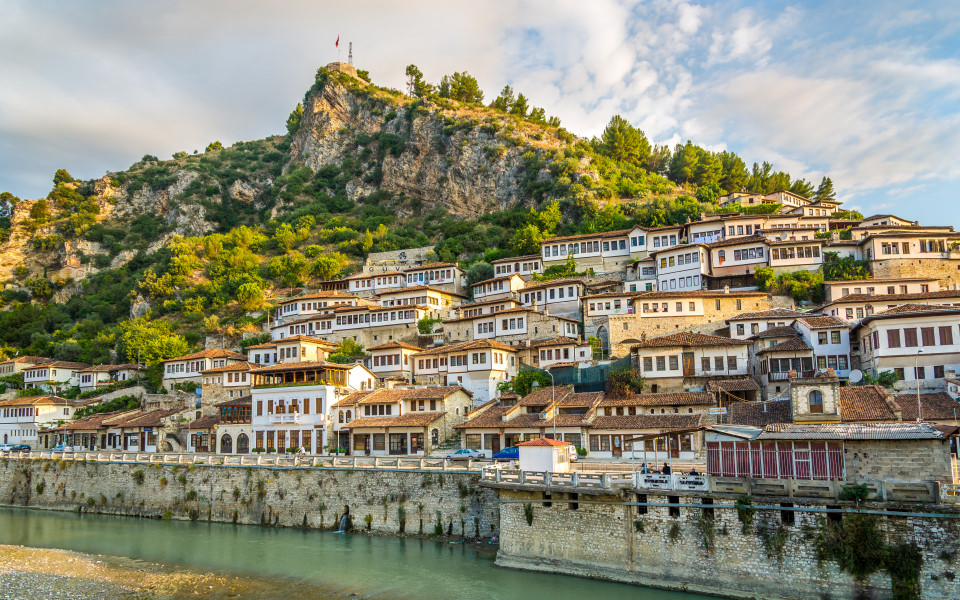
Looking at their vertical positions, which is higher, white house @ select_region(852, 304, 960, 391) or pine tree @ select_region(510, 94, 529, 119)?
pine tree @ select_region(510, 94, 529, 119)

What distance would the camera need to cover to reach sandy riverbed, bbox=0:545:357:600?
2345cm

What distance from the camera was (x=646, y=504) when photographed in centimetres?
2219

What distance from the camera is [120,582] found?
83.2 feet

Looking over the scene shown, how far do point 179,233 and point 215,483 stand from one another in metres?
92.8

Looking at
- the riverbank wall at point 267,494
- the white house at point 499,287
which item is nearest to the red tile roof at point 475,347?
the white house at point 499,287

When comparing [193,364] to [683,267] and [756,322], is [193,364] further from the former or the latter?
[756,322]

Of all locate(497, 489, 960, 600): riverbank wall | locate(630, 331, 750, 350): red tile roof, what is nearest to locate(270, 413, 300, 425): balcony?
locate(497, 489, 960, 600): riverbank wall

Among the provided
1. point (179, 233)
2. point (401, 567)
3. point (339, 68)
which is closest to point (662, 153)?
point (339, 68)

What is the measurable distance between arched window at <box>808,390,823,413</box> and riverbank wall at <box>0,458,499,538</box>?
1426cm

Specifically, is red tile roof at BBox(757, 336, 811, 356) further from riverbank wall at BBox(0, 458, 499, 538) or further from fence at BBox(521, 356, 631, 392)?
riverbank wall at BBox(0, 458, 499, 538)

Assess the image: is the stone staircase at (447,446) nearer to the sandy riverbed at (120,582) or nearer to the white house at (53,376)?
the sandy riverbed at (120,582)

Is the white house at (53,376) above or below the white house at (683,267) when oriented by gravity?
below

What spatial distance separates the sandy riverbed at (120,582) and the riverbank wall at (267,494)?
23.6 ft

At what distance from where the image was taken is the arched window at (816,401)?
2569 cm
